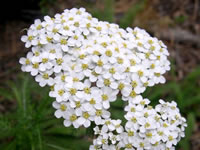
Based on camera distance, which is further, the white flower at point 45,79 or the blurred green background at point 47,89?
the blurred green background at point 47,89

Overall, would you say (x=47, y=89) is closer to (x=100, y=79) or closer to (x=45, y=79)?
(x=45, y=79)

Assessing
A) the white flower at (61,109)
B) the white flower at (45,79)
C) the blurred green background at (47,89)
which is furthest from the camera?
the blurred green background at (47,89)

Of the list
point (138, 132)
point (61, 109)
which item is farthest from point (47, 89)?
point (138, 132)

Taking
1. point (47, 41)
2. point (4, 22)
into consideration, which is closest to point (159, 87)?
point (47, 41)

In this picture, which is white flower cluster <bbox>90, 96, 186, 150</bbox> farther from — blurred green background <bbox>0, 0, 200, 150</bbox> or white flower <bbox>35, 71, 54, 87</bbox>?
blurred green background <bbox>0, 0, 200, 150</bbox>

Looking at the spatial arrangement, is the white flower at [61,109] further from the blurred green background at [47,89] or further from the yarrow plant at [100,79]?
the blurred green background at [47,89]

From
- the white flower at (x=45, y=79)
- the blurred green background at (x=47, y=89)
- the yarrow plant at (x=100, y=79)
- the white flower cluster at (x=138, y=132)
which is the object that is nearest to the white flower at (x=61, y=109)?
the yarrow plant at (x=100, y=79)

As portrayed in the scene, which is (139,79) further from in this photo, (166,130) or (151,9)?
(151,9)
